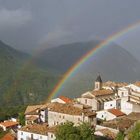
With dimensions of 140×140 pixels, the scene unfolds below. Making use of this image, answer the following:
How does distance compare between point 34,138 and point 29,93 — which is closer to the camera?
point 34,138

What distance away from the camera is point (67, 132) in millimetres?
40938

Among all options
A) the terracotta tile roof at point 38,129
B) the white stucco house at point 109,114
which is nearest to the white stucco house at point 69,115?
the white stucco house at point 109,114

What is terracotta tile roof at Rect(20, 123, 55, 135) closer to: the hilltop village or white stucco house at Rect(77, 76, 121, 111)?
the hilltop village

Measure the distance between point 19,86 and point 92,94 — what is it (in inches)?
5159

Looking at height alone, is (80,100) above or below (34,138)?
above

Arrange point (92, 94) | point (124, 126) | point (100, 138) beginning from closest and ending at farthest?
point (100, 138), point (124, 126), point (92, 94)

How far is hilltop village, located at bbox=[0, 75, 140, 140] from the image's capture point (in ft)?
158

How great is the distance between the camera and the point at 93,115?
173 feet

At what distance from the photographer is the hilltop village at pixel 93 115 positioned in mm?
48156

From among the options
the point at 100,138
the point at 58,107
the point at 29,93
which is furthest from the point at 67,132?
the point at 29,93

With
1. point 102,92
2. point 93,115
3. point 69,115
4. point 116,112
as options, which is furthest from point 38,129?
point 102,92

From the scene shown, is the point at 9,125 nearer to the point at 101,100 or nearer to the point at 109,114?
the point at 101,100

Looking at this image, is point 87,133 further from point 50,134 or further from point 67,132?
point 50,134

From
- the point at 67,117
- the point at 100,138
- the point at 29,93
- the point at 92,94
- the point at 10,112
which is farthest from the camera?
the point at 29,93
